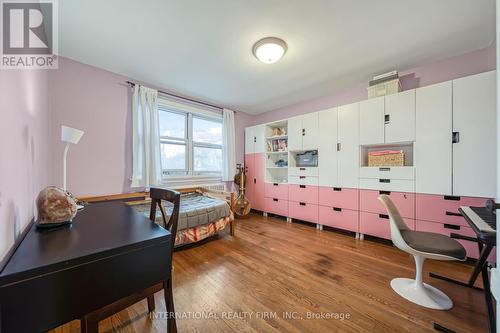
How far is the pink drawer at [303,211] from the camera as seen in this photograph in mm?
3221

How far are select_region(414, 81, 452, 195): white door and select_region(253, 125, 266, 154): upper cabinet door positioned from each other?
8.27ft

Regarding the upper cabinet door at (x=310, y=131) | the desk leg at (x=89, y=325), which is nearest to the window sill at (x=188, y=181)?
the upper cabinet door at (x=310, y=131)

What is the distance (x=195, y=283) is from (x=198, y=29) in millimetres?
2483

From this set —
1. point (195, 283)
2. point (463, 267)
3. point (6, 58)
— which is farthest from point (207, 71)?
point (463, 267)

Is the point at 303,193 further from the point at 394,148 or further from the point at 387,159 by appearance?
the point at 394,148

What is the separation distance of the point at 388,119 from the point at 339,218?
1.61 metres

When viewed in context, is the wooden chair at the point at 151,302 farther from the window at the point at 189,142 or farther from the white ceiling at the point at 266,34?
the window at the point at 189,142

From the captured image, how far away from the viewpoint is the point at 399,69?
2568 mm

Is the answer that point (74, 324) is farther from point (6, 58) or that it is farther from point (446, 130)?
point (446, 130)

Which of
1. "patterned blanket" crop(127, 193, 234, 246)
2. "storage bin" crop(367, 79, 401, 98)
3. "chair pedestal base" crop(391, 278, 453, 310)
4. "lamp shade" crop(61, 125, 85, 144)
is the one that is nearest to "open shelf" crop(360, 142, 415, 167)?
"storage bin" crop(367, 79, 401, 98)

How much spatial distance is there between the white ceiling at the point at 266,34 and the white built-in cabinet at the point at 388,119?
0.47 meters

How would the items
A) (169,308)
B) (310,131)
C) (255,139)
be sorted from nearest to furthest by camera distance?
(169,308) < (310,131) < (255,139)

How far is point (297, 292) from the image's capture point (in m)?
1.57

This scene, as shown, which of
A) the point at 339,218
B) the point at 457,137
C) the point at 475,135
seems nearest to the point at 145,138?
the point at 339,218
